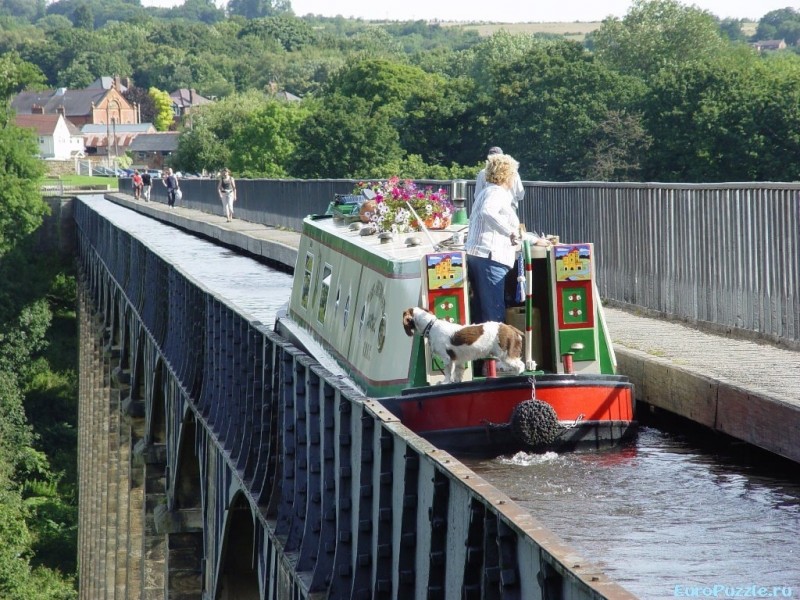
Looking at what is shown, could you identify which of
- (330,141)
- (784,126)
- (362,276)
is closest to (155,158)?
(330,141)

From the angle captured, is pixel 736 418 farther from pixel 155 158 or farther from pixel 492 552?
pixel 155 158

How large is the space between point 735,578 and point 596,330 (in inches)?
160

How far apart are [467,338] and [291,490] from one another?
1686 mm

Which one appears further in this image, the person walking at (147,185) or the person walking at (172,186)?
the person walking at (147,185)

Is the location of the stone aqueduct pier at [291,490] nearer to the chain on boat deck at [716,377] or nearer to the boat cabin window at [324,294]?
the boat cabin window at [324,294]

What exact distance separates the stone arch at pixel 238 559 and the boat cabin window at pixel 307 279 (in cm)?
291

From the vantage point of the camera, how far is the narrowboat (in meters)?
9.88

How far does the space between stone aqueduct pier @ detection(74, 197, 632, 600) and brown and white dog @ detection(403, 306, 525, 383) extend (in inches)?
36.0

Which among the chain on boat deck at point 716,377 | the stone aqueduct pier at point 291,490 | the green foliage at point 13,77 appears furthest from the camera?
the green foliage at point 13,77

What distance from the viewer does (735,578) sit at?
21.3 ft

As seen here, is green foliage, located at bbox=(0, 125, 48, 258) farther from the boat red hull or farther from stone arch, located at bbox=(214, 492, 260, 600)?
the boat red hull

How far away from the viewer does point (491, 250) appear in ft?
33.8

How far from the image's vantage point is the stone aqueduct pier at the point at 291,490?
196 inches

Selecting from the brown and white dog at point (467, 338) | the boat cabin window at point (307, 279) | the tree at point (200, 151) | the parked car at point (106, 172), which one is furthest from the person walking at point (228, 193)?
the parked car at point (106, 172)
